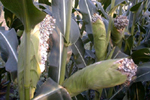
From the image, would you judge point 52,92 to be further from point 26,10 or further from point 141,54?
point 141,54

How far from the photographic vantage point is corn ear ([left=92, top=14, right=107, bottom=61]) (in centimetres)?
94

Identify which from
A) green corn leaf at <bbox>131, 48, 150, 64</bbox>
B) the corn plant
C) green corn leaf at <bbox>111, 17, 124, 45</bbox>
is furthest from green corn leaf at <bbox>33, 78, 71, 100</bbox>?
green corn leaf at <bbox>131, 48, 150, 64</bbox>

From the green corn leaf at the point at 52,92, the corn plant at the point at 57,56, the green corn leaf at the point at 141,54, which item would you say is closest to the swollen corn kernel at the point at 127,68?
the corn plant at the point at 57,56

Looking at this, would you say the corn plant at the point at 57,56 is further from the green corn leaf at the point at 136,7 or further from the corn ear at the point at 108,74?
the green corn leaf at the point at 136,7

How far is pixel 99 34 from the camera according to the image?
0.96 m

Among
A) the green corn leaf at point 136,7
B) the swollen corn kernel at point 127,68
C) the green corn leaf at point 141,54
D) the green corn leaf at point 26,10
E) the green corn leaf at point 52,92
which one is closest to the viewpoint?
the green corn leaf at point 26,10

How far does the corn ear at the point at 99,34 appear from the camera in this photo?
0.94 m

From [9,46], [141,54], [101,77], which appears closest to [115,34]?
[141,54]

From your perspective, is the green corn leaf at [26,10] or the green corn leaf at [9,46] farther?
the green corn leaf at [9,46]

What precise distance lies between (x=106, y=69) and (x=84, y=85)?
0.44 ft

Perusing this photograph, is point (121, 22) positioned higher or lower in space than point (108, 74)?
higher

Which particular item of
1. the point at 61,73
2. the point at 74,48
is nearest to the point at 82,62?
the point at 74,48

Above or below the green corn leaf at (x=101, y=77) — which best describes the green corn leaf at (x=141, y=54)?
below

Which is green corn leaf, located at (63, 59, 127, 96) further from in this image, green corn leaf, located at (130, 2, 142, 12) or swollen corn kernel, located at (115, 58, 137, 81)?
green corn leaf, located at (130, 2, 142, 12)
